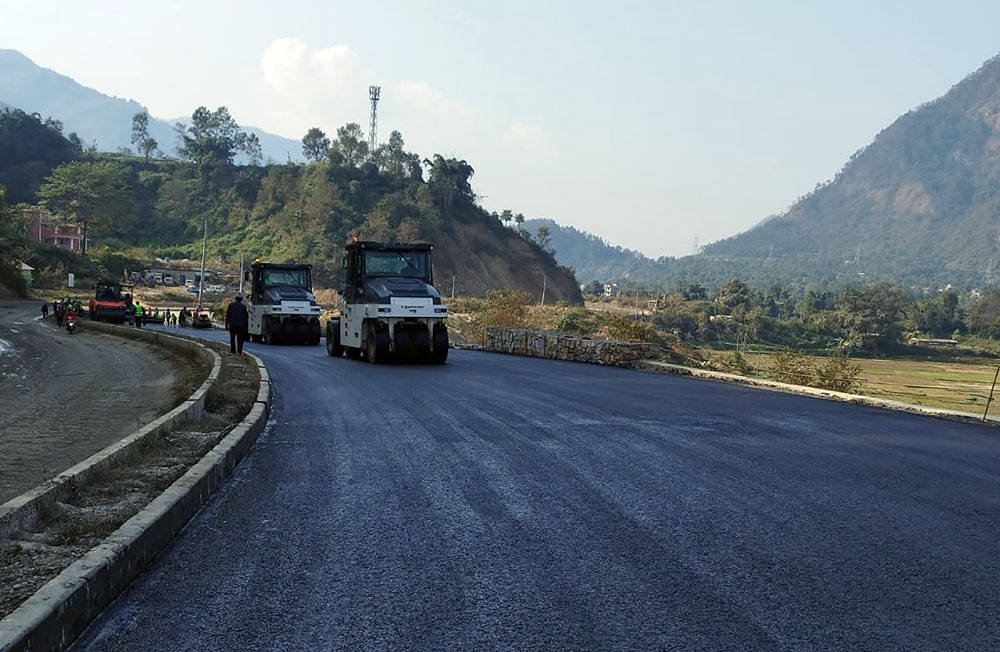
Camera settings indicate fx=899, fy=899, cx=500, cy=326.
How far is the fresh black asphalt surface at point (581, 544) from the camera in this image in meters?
4.64

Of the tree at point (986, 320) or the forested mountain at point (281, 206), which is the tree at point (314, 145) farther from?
the tree at point (986, 320)

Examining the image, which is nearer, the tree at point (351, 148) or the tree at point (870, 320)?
the tree at point (870, 320)

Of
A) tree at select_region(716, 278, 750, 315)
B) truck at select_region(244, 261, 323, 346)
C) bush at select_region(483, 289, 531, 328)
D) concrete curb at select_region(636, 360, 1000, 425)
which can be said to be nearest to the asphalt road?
truck at select_region(244, 261, 323, 346)

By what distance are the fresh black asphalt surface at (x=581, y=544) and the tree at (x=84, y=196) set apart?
118 metres

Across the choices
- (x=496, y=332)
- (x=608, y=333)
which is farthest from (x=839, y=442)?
(x=496, y=332)

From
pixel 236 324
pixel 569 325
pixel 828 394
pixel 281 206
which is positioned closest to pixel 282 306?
pixel 236 324

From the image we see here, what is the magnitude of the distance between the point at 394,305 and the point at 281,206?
397ft

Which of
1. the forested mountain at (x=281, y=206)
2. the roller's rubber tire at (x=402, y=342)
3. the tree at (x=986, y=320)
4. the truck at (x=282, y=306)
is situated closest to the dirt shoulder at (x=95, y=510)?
the roller's rubber tire at (x=402, y=342)

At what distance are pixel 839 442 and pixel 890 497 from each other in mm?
3365

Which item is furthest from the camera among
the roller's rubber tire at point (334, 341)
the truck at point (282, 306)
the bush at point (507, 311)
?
the bush at point (507, 311)

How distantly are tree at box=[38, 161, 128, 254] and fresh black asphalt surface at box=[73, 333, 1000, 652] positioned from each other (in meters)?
118

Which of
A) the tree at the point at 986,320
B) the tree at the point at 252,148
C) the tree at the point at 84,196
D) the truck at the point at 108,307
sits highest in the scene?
the tree at the point at 252,148

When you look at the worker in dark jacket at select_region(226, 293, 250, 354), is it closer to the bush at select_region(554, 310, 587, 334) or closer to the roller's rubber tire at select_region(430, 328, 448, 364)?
the roller's rubber tire at select_region(430, 328, 448, 364)

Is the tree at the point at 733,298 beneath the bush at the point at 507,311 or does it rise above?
above
